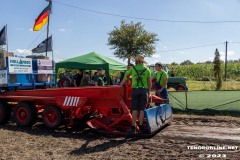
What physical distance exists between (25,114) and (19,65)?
1700mm

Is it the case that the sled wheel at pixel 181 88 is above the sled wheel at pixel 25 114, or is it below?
above

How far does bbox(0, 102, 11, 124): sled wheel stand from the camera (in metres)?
9.71

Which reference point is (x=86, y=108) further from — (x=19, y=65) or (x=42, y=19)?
(x=42, y=19)

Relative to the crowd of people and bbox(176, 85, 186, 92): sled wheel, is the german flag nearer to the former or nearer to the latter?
the crowd of people

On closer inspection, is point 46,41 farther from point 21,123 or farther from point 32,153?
point 32,153

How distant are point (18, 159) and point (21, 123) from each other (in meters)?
3.51

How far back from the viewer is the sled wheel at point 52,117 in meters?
8.62

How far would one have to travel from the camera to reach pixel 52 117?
8.86 m

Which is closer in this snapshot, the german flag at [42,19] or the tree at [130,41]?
the german flag at [42,19]

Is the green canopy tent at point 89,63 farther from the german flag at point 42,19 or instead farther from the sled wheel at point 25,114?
the sled wheel at point 25,114

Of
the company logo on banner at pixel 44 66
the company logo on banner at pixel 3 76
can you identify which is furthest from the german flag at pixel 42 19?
the company logo on banner at pixel 3 76

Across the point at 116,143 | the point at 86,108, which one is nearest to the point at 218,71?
the point at 86,108

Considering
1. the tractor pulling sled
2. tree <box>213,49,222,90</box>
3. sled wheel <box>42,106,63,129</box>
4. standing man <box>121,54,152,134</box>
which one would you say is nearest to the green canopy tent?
the tractor pulling sled

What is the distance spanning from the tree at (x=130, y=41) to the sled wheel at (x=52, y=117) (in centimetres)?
2967
